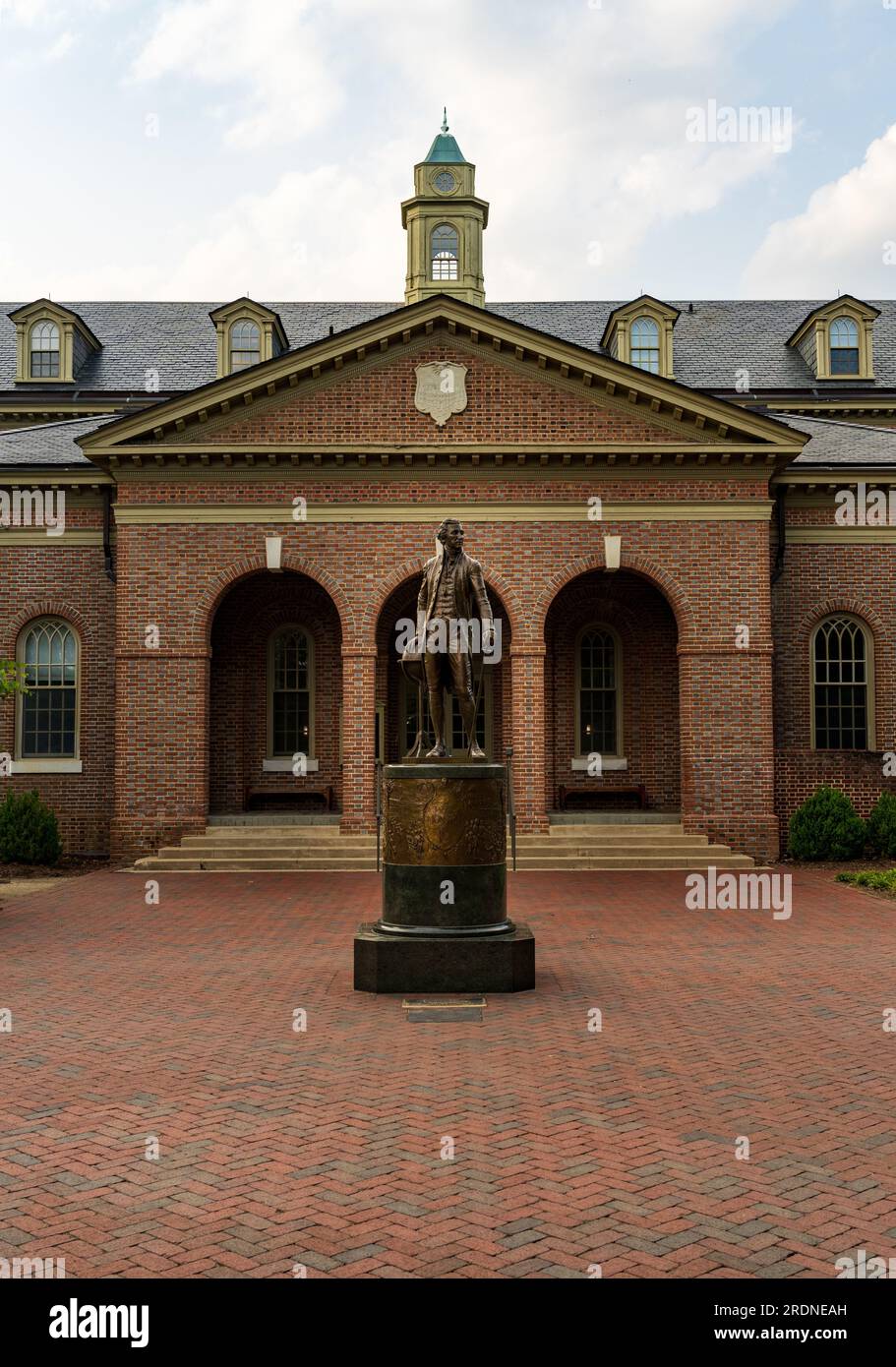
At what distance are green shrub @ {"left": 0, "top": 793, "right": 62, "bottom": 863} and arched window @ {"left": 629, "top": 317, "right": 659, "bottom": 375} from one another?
17764 mm

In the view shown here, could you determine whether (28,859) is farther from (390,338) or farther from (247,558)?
(390,338)

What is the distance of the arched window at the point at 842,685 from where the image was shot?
22.8m

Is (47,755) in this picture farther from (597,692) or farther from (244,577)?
(597,692)

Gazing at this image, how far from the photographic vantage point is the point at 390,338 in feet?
68.5

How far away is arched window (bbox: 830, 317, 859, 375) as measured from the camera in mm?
30109

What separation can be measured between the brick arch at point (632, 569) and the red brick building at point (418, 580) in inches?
1.6

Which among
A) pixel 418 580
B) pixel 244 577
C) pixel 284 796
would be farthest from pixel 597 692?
pixel 244 577

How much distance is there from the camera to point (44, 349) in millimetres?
30344

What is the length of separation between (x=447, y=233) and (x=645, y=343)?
7597mm

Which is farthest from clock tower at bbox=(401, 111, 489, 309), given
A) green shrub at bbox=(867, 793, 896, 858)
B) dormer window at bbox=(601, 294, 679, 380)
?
green shrub at bbox=(867, 793, 896, 858)

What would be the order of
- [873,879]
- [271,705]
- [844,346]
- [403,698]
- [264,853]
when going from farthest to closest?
[844,346]
[403,698]
[271,705]
[264,853]
[873,879]

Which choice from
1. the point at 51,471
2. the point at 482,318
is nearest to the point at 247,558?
the point at 51,471

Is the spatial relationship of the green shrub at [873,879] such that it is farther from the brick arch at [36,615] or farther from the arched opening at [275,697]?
the brick arch at [36,615]

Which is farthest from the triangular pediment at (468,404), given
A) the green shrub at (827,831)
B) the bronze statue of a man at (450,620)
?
the bronze statue of a man at (450,620)
